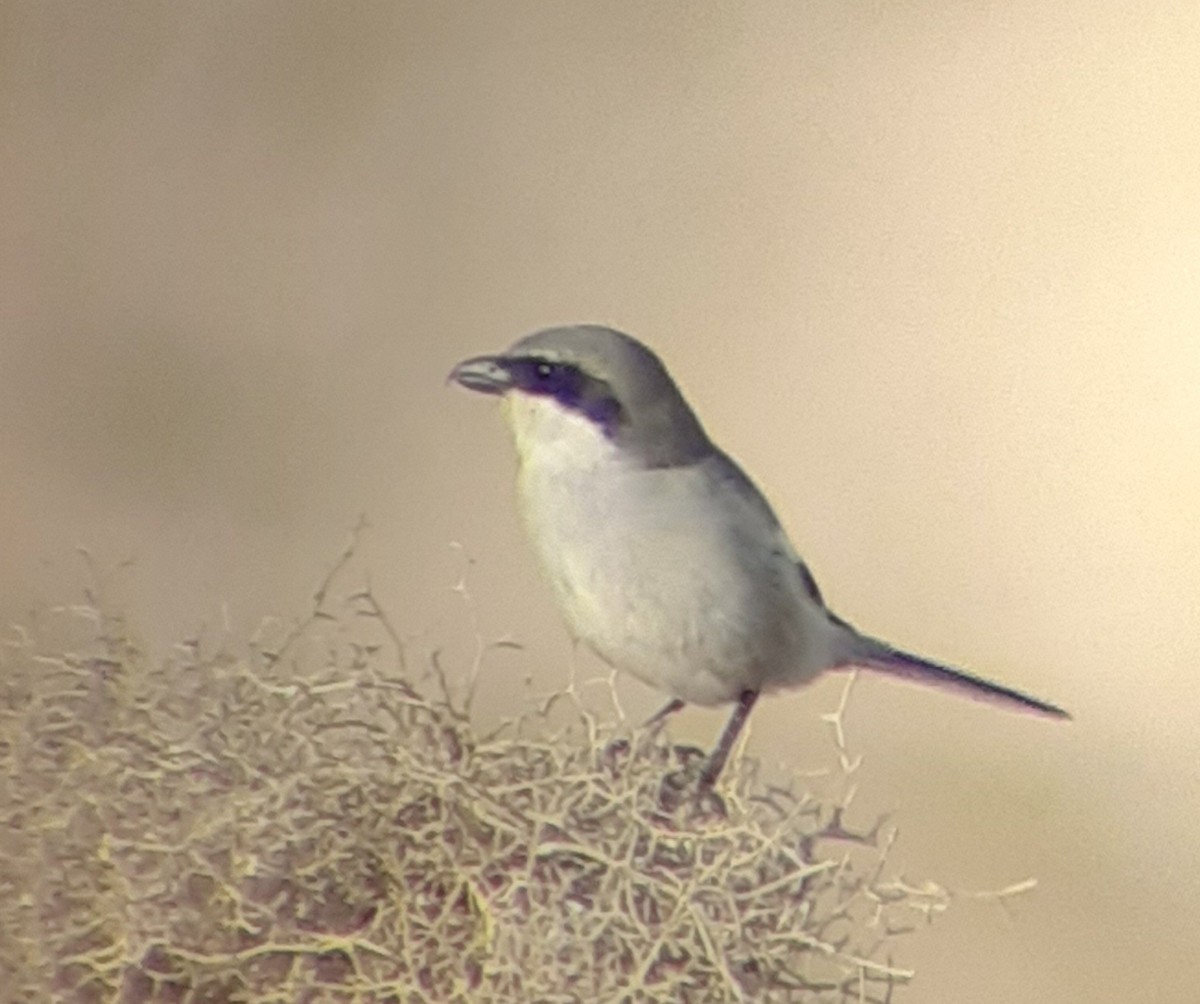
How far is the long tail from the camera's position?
38.0 inches

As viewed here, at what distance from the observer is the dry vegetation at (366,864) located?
0.67 meters

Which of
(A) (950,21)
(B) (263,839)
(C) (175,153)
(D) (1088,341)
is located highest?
(A) (950,21)

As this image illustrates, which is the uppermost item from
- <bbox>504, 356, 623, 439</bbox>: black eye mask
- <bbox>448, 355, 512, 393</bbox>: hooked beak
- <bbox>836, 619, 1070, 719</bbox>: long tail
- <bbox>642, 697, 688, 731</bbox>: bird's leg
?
<bbox>504, 356, 623, 439</bbox>: black eye mask

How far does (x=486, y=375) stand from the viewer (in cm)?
93

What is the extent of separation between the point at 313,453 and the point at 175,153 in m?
0.23

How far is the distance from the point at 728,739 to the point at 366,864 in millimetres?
252

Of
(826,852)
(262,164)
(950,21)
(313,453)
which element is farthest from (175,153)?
(826,852)

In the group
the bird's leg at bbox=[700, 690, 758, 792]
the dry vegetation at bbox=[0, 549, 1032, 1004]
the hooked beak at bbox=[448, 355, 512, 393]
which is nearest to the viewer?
the dry vegetation at bbox=[0, 549, 1032, 1004]

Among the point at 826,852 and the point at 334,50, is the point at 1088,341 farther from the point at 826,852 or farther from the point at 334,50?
the point at 334,50

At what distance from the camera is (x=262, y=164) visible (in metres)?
1.04

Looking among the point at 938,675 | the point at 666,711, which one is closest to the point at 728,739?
the point at 666,711

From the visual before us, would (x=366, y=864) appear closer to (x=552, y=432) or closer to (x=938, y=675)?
(x=552, y=432)

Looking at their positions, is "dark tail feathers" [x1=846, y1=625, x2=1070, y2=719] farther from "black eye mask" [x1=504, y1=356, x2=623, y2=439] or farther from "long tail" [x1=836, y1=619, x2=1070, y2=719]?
"black eye mask" [x1=504, y1=356, x2=623, y2=439]

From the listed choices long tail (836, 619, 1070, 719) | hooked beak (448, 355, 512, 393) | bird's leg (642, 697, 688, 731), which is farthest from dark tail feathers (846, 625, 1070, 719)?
hooked beak (448, 355, 512, 393)
